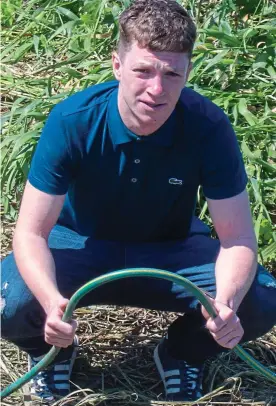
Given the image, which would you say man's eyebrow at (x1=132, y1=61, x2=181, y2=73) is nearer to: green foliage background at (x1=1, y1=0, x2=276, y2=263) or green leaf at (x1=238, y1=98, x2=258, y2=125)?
green foliage background at (x1=1, y1=0, x2=276, y2=263)

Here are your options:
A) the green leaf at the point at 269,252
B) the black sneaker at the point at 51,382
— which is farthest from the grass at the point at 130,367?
the green leaf at the point at 269,252

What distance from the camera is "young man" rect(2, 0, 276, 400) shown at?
2293 mm

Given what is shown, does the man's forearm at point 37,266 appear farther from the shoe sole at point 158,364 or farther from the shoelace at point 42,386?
the shoe sole at point 158,364

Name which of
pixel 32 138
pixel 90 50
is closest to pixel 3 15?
pixel 90 50

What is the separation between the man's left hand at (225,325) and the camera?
2.22 meters

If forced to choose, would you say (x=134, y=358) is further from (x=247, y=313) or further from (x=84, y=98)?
(x=84, y=98)

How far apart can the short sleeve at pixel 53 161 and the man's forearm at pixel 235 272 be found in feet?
1.47

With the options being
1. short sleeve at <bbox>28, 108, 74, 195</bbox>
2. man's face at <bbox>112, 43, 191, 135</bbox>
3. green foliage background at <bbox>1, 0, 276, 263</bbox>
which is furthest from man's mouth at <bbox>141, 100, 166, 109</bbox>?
green foliage background at <bbox>1, 0, 276, 263</bbox>

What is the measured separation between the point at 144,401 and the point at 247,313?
0.40 meters

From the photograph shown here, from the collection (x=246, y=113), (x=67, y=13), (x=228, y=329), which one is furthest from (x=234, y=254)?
(x=67, y=13)

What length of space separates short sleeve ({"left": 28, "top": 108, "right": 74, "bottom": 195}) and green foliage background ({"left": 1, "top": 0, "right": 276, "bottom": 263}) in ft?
3.33

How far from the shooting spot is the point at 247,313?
8.14ft

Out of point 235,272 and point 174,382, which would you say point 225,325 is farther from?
point 174,382

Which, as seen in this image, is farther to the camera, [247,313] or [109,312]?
[109,312]
